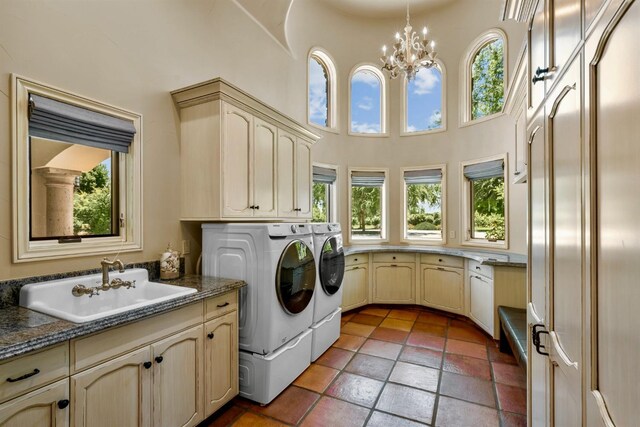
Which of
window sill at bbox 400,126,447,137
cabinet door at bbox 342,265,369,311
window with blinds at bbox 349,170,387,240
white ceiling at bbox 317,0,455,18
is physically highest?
white ceiling at bbox 317,0,455,18

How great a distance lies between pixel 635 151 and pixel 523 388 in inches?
102

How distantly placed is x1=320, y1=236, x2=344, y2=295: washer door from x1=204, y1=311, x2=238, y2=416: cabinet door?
0.99 meters

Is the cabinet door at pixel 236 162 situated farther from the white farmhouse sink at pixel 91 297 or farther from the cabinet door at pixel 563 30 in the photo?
the cabinet door at pixel 563 30

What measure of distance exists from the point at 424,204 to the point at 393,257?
3.32ft

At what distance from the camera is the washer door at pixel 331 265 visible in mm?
2896

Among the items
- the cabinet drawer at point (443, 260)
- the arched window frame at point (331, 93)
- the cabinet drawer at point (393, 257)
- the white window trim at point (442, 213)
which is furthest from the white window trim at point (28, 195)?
the white window trim at point (442, 213)

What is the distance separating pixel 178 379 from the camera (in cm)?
172

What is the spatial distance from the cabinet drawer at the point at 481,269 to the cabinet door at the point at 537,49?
7.20ft

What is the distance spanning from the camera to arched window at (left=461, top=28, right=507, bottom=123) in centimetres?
396

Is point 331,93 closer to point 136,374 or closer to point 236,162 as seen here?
point 236,162

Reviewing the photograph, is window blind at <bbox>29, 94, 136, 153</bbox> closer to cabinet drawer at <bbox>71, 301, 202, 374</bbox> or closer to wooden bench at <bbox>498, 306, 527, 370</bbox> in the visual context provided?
cabinet drawer at <bbox>71, 301, 202, 374</bbox>

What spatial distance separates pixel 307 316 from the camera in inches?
105

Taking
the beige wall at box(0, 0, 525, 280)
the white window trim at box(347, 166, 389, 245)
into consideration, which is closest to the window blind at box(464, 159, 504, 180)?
the beige wall at box(0, 0, 525, 280)

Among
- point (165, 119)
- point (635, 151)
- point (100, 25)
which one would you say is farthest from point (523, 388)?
point (100, 25)
